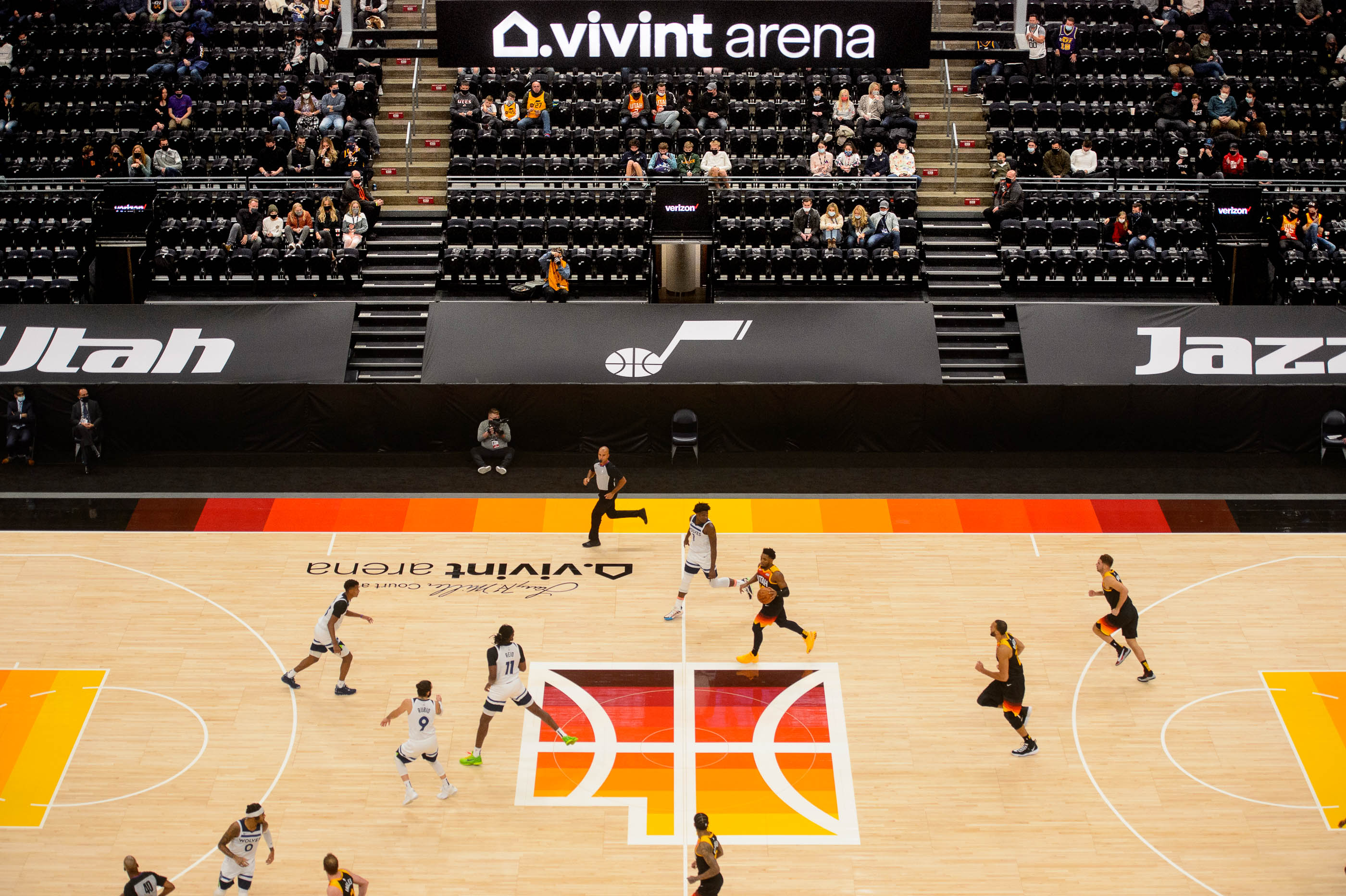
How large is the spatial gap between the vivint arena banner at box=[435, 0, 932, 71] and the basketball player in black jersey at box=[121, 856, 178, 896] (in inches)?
317

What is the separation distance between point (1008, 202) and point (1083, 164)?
1979 mm

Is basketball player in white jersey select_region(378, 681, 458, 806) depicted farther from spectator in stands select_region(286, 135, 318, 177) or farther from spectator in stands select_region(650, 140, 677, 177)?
spectator in stands select_region(286, 135, 318, 177)

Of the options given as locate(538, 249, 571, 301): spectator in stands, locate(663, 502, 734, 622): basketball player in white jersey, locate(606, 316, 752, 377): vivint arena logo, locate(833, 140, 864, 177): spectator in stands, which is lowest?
locate(663, 502, 734, 622): basketball player in white jersey

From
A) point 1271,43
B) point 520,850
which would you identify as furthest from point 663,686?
point 1271,43

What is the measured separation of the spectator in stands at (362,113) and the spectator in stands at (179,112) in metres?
3.19

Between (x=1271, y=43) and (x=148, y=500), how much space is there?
80.5 ft

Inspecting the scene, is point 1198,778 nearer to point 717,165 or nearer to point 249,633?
point 249,633

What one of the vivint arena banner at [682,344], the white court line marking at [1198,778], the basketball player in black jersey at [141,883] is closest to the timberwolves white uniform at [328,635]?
the basketball player in black jersey at [141,883]

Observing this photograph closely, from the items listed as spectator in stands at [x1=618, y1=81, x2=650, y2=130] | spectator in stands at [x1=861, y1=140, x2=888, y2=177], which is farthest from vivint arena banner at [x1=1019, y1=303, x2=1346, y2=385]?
spectator in stands at [x1=618, y1=81, x2=650, y2=130]

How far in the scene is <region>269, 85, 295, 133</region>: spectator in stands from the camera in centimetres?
2664

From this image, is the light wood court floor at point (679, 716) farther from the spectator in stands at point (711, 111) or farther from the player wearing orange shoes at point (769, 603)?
the spectator in stands at point (711, 111)

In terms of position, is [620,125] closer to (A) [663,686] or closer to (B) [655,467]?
(B) [655,467]

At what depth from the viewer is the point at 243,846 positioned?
499 inches

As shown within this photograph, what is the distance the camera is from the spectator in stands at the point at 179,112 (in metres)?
26.9
